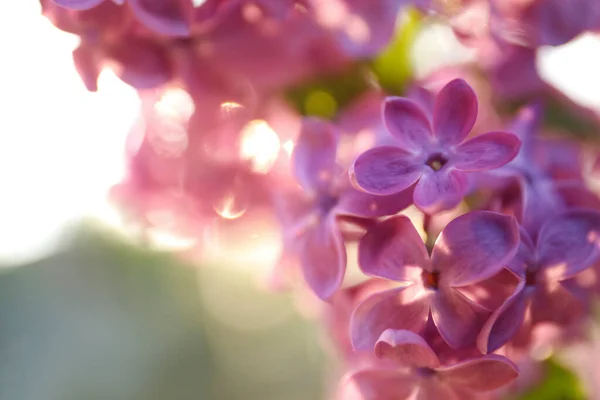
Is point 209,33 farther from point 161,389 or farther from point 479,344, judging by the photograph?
point 161,389

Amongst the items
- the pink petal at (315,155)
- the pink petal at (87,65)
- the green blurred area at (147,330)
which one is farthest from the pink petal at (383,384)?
the green blurred area at (147,330)

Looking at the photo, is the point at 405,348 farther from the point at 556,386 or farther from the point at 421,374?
the point at 556,386

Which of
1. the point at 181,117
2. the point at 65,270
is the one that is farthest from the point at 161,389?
the point at 181,117

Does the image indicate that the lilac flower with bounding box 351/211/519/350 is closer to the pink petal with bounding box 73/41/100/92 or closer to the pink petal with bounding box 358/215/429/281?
the pink petal with bounding box 358/215/429/281

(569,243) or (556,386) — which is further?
(556,386)

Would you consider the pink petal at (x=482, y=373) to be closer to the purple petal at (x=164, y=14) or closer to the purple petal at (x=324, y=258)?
the purple petal at (x=324, y=258)

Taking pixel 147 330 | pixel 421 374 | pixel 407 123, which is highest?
pixel 407 123

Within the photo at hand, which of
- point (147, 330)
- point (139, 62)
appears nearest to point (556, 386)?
point (139, 62)
